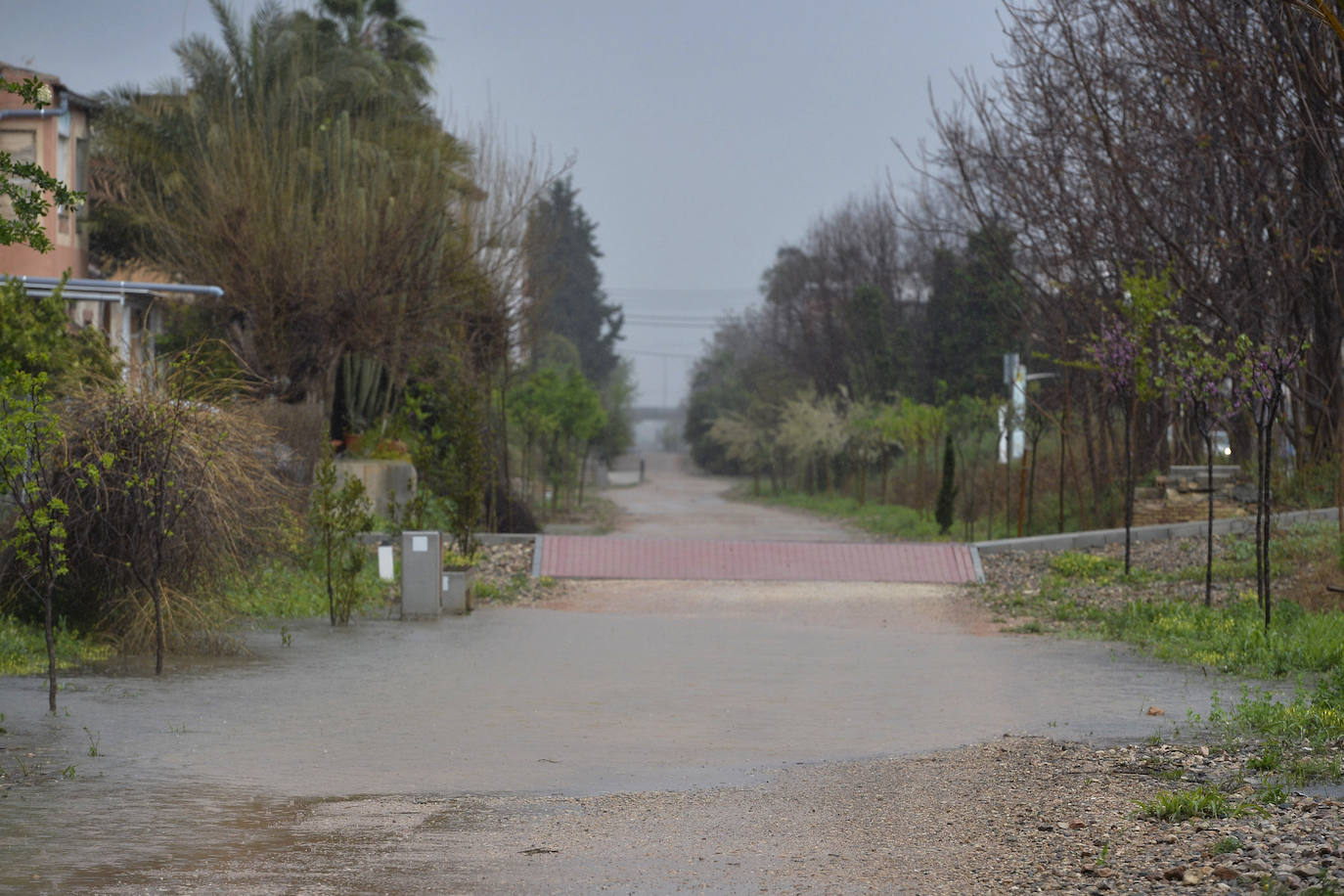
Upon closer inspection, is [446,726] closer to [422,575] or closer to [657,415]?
[422,575]

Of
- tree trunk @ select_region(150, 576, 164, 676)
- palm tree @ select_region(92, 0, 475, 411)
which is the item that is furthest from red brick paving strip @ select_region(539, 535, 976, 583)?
tree trunk @ select_region(150, 576, 164, 676)

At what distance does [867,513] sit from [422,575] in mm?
20998

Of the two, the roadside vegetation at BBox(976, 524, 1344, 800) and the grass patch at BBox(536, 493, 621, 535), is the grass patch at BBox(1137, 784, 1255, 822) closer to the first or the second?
the roadside vegetation at BBox(976, 524, 1344, 800)

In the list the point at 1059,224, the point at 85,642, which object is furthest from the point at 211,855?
the point at 1059,224

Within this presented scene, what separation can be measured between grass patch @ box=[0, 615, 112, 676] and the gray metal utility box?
428 cm

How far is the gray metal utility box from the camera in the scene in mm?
16875

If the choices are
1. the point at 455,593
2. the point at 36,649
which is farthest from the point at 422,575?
the point at 36,649

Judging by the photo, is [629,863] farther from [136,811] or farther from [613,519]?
[613,519]

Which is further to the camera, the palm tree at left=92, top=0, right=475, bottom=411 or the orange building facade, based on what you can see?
the orange building facade

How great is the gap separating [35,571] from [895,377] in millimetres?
46710

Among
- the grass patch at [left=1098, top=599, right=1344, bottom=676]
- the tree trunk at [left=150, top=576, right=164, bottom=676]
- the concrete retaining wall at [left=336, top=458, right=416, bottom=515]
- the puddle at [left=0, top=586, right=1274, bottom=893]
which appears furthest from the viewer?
the concrete retaining wall at [left=336, top=458, right=416, bottom=515]

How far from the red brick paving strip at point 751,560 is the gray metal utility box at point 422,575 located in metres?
4.12

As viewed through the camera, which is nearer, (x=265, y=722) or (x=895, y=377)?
(x=265, y=722)

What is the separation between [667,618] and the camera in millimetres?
17719
